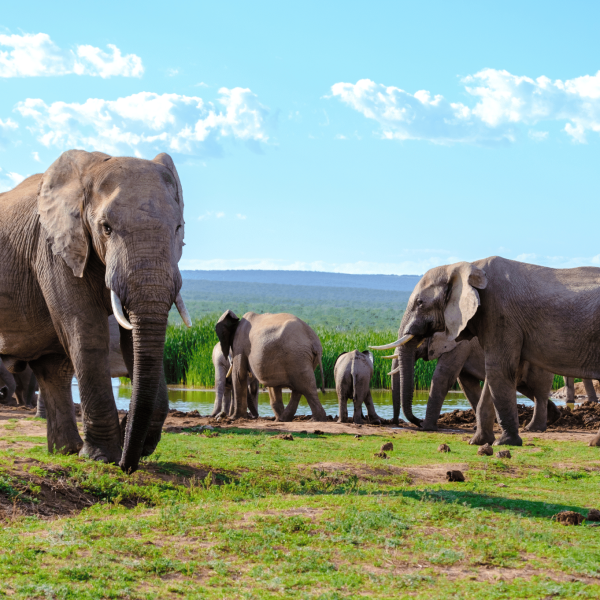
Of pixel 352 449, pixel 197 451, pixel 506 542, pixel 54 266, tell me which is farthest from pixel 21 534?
pixel 352 449

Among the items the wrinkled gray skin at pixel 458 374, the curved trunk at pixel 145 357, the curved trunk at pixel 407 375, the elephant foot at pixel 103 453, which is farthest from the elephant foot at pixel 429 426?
the curved trunk at pixel 145 357

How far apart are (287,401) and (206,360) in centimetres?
520

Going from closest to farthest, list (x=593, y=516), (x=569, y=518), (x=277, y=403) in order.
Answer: (x=569, y=518) → (x=593, y=516) → (x=277, y=403)

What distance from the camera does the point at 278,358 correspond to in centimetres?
1511

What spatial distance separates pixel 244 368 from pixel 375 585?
11508 millimetres

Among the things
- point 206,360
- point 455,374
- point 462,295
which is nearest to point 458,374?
point 455,374

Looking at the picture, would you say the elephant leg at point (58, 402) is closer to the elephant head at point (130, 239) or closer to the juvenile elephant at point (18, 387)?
the elephant head at point (130, 239)

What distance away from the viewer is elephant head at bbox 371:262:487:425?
36.2ft

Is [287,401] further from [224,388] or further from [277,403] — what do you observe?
[277,403]

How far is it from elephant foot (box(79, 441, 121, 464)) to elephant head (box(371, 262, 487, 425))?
5.14 metres

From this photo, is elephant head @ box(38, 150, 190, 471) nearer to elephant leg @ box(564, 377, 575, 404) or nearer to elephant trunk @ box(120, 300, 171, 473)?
elephant trunk @ box(120, 300, 171, 473)

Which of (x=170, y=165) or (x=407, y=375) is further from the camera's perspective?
(x=407, y=375)

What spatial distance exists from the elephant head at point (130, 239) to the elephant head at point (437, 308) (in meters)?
4.93

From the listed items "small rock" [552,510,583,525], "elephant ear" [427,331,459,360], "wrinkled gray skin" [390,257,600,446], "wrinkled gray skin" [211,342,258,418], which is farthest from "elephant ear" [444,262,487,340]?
"wrinkled gray skin" [211,342,258,418]
